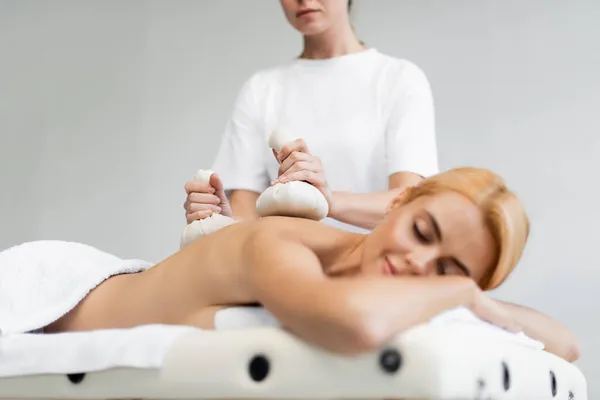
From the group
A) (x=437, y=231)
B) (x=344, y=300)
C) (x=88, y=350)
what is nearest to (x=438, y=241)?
(x=437, y=231)

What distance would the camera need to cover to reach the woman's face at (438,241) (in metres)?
1.09

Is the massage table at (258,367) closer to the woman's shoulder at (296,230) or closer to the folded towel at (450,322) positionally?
the folded towel at (450,322)

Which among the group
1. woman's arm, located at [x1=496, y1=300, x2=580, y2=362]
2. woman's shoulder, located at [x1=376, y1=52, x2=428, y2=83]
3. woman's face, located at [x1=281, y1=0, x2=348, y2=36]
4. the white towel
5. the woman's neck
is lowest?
woman's arm, located at [x1=496, y1=300, x2=580, y2=362]

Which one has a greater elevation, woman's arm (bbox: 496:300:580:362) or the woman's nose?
the woman's nose

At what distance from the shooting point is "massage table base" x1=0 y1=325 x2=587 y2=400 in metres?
0.81

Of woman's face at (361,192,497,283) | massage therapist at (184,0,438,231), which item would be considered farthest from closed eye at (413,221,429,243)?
massage therapist at (184,0,438,231)

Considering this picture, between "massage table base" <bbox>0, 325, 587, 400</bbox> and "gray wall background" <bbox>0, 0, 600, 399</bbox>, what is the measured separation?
1727mm

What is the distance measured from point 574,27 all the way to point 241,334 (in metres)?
2.26

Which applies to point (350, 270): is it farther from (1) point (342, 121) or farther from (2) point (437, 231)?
(1) point (342, 121)

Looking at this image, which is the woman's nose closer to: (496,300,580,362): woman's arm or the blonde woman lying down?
the blonde woman lying down

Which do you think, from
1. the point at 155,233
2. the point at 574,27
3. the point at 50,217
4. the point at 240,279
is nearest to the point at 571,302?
the point at 574,27

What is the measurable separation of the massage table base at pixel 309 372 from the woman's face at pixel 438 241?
15 centimetres

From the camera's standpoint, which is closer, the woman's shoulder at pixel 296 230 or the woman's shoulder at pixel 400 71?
the woman's shoulder at pixel 296 230

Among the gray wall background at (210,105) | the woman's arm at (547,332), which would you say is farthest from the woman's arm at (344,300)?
the gray wall background at (210,105)
